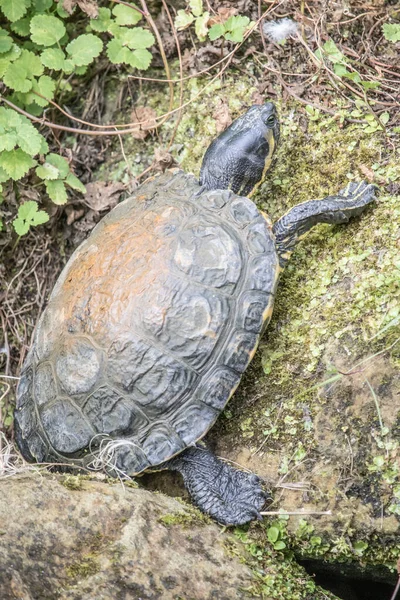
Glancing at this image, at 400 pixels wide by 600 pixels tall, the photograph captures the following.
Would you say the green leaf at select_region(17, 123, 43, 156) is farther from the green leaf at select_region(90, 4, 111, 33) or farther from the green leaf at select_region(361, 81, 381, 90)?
the green leaf at select_region(361, 81, 381, 90)

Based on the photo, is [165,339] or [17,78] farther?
[17,78]

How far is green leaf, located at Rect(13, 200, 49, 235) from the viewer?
4.61m

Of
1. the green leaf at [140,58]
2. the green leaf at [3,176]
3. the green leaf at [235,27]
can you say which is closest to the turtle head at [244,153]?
the green leaf at [235,27]

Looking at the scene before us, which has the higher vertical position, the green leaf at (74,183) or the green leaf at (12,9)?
the green leaf at (12,9)

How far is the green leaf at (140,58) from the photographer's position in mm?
4594

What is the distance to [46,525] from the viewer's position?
2830 mm

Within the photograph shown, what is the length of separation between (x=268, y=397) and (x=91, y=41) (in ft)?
9.91

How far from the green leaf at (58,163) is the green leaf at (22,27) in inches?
38.5

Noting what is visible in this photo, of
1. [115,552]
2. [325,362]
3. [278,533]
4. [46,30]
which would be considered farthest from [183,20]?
[115,552]

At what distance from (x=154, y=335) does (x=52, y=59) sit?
243 centimetres

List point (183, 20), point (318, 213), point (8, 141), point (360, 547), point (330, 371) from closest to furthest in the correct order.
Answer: point (360, 547), point (330, 371), point (318, 213), point (8, 141), point (183, 20)

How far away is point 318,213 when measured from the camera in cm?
393

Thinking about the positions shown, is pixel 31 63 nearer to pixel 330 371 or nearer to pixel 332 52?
pixel 332 52

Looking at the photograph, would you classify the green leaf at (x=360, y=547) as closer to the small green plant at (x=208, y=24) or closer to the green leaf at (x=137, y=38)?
the small green plant at (x=208, y=24)
